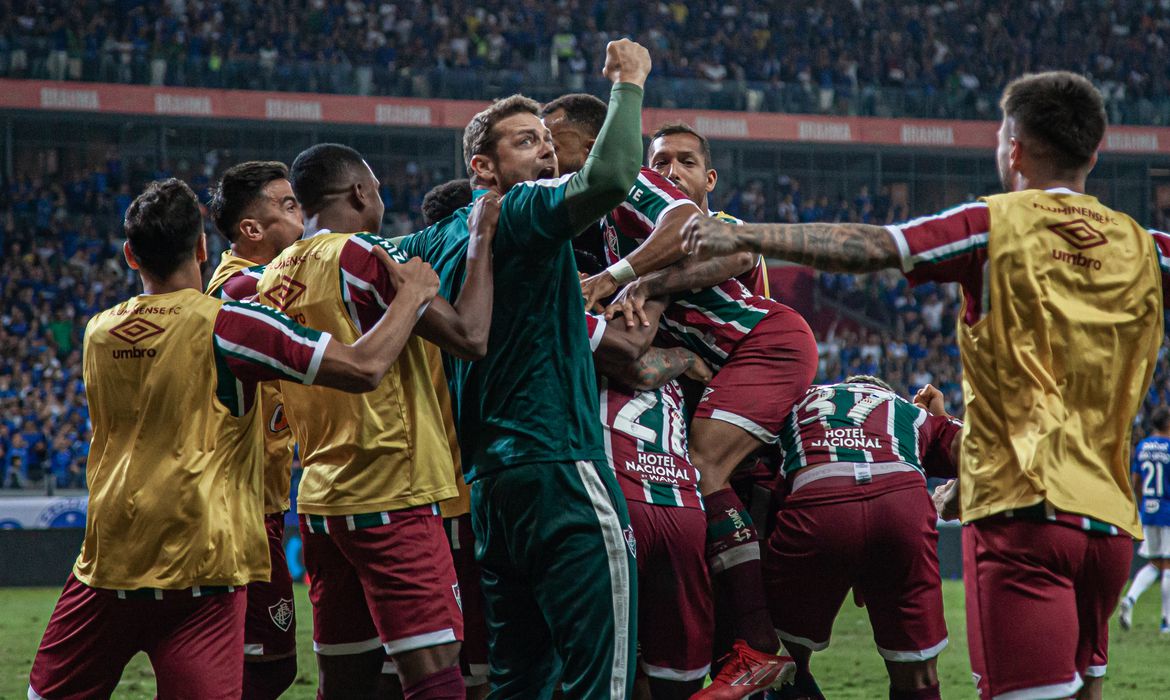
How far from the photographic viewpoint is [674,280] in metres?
4.54

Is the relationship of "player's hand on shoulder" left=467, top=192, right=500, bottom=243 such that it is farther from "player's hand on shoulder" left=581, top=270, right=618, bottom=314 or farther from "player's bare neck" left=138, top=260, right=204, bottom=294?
"player's bare neck" left=138, top=260, right=204, bottom=294

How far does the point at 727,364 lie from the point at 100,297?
70.8ft

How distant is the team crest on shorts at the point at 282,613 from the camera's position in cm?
508

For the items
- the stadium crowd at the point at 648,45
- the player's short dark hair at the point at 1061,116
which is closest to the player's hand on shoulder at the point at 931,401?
the player's short dark hair at the point at 1061,116

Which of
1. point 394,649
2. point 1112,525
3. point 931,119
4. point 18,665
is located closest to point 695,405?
point 394,649

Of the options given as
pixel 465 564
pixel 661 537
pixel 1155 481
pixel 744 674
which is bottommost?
pixel 1155 481

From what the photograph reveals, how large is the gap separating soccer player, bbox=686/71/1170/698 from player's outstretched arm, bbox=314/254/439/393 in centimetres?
98

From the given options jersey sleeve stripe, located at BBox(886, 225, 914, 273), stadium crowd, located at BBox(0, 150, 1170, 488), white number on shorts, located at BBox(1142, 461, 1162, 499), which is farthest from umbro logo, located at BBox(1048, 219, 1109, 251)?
stadium crowd, located at BBox(0, 150, 1170, 488)

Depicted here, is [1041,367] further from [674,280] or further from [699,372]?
[699,372]

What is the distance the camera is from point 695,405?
16.1 feet

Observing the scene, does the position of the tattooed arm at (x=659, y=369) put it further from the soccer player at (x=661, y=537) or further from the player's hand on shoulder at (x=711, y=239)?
the player's hand on shoulder at (x=711, y=239)

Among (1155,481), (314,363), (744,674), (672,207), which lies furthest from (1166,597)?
(314,363)

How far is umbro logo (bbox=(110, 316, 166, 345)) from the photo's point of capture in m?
3.66

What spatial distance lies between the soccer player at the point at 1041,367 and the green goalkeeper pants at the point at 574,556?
92cm
